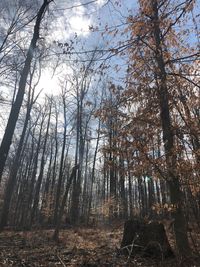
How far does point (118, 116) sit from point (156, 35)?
2.46 metres

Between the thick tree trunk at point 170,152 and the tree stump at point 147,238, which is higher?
the thick tree trunk at point 170,152

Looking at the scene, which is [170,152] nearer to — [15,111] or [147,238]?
[147,238]

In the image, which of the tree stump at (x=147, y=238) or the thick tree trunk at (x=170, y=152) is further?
the tree stump at (x=147, y=238)

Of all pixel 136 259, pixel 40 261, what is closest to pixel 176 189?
pixel 136 259

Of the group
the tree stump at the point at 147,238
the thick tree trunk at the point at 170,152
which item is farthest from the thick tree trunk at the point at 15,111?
the thick tree trunk at the point at 170,152

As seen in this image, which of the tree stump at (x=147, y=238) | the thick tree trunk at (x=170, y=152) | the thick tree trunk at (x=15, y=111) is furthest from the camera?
the thick tree trunk at (x=15, y=111)

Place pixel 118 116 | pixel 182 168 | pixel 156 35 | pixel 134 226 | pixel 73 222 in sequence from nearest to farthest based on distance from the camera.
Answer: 1. pixel 182 168
2. pixel 118 116
3. pixel 156 35
4. pixel 134 226
5. pixel 73 222

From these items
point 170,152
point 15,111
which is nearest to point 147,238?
point 170,152

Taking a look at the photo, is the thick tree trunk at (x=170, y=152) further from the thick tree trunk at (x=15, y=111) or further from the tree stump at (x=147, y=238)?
the thick tree trunk at (x=15, y=111)

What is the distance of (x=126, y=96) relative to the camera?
262 inches

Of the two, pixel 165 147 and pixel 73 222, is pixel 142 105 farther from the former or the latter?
pixel 73 222

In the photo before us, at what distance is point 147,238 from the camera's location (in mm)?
7309

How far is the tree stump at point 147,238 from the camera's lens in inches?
269

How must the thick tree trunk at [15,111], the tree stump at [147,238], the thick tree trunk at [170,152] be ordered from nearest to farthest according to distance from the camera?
the thick tree trunk at [170,152], the tree stump at [147,238], the thick tree trunk at [15,111]
